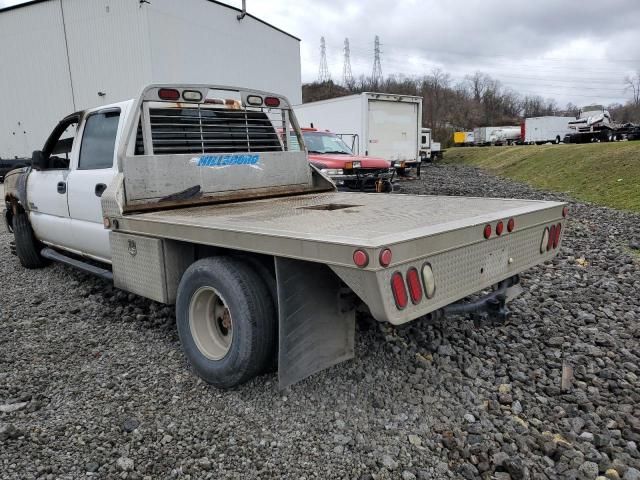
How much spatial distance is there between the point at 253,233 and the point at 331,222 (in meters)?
0.59

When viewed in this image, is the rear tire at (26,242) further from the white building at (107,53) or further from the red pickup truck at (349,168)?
the white building at (107,53)

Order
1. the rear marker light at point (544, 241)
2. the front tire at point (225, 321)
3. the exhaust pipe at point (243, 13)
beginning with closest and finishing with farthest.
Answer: the front tire at point (225, 321) → the rear marker light at point (544, 241) → the exhaust pipe at point (243, 13)

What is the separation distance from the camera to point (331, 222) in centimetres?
327

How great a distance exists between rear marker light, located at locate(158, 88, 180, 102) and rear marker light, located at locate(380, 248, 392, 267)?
3150 millimetres

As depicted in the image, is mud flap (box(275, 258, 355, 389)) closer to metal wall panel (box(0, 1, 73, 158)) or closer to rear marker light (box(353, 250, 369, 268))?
rear marker light (box(353, 250, 369, 268))

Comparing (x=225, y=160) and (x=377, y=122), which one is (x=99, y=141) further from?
(x=377, y=122)

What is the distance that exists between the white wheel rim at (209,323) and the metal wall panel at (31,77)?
31.4 metres

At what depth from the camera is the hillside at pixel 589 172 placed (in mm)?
13250

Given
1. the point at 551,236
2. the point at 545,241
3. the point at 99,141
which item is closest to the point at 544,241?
the point at 545,241

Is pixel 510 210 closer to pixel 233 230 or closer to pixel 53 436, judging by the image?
pixel 233 230

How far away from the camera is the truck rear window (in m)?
4.80

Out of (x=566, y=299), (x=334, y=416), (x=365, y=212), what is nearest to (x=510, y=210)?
(x=365, y=212)

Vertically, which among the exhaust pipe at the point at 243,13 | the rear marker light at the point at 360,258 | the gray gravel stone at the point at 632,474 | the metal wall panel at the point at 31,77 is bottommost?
the gray gravel stone at the point at 632,474

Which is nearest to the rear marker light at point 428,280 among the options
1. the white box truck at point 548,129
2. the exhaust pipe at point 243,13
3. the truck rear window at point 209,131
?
the truck rear window at point 209,131
